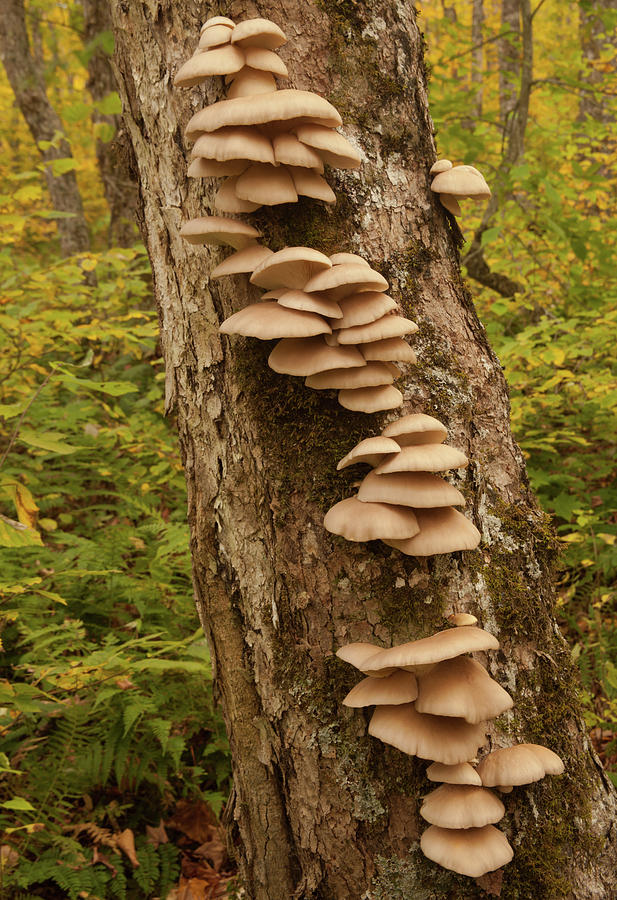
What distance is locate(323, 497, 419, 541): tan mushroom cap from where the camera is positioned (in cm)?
183

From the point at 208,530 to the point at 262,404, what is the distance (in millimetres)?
540

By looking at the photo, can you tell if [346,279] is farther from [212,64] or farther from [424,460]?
[212,64]

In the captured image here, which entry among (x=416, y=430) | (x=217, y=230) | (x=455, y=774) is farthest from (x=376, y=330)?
(x=455, y=774)

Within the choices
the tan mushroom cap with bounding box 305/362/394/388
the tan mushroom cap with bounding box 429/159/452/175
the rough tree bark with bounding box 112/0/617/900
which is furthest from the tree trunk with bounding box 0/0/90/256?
the tan mushroom cap with bounding box 305/362/394/388

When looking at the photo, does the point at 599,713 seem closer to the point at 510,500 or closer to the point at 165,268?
the point at 510,500

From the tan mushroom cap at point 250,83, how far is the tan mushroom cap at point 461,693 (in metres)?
1.92

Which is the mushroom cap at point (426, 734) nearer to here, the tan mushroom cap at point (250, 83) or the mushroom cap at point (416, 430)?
the mushroom cap at point (416, 430)

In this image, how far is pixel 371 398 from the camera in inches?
79.0

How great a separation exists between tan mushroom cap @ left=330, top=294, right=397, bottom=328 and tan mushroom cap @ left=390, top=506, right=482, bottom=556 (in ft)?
2.05

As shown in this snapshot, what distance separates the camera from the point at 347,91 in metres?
2.21

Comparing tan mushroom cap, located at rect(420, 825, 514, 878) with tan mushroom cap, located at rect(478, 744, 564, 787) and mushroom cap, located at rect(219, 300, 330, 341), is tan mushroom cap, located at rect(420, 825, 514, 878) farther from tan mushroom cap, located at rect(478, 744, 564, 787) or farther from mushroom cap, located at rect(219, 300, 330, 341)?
mushroom cap, located at rect(219, 300, 330, 341)

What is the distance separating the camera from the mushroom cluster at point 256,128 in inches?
75.4

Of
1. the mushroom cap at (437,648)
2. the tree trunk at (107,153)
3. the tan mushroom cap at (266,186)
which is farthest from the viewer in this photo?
the tree trunk at (107,153)

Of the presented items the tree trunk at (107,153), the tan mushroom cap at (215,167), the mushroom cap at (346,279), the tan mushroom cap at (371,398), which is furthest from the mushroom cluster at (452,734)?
the tree trunk at (107,153)
